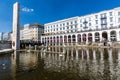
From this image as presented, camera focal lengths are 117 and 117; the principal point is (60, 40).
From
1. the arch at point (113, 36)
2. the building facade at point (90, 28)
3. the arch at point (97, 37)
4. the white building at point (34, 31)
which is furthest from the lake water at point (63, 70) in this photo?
the white building at point (34, 31)

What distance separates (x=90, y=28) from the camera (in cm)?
10488

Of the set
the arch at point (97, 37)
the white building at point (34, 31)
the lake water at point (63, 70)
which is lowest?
the lake water at point (63, 70)

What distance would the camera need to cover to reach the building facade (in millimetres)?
86119

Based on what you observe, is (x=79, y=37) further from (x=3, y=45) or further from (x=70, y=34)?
(x=3, y=45)

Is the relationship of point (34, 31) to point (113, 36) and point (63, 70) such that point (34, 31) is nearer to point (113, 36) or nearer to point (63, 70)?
point (113, 36)

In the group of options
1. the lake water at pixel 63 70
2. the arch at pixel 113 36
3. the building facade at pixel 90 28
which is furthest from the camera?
the building facade at pixel 90 28

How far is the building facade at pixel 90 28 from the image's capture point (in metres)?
86.1

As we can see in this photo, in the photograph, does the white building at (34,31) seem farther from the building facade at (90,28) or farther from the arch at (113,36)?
the arch at (113,36)

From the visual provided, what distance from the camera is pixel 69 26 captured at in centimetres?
12462

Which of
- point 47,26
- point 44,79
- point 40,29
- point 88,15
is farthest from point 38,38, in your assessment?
point 44,79

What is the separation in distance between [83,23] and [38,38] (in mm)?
78357

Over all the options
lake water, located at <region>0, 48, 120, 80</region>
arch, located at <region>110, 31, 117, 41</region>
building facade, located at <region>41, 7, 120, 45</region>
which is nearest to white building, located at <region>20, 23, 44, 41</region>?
building facade, located at <region>41, 7, 120, 45</region>

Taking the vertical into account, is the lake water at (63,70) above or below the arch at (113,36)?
below

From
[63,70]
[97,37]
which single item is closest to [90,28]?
[97,37]
